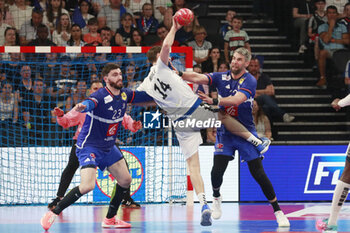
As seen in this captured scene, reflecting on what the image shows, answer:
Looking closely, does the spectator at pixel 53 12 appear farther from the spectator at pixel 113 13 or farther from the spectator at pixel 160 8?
the spectator at pixel 160 8

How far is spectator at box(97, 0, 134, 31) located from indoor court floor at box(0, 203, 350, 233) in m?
5.13

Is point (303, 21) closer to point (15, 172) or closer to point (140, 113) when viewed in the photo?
point (140, 113)

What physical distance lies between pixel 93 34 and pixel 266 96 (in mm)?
4029

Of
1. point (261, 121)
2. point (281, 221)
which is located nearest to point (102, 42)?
point (261, 121)

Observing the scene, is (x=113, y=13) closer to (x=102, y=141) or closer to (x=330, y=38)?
(x=330, y=38)

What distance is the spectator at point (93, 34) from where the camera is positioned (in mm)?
14412

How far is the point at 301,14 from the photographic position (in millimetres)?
16891

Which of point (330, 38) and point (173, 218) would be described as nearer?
point (173, 218)

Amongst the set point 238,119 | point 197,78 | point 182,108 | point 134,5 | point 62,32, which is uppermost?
point 134,5

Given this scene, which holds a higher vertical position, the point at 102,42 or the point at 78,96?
the point at 102,42

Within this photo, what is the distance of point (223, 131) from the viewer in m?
9.05

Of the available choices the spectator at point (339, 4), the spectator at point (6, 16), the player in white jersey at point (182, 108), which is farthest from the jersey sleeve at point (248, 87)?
the spectator at point (339, 4)

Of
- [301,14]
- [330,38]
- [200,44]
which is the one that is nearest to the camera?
[200,44]

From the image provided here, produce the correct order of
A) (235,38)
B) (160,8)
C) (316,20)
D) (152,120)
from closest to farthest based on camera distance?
(152,120), (235,38), (160,8), (316,20)
